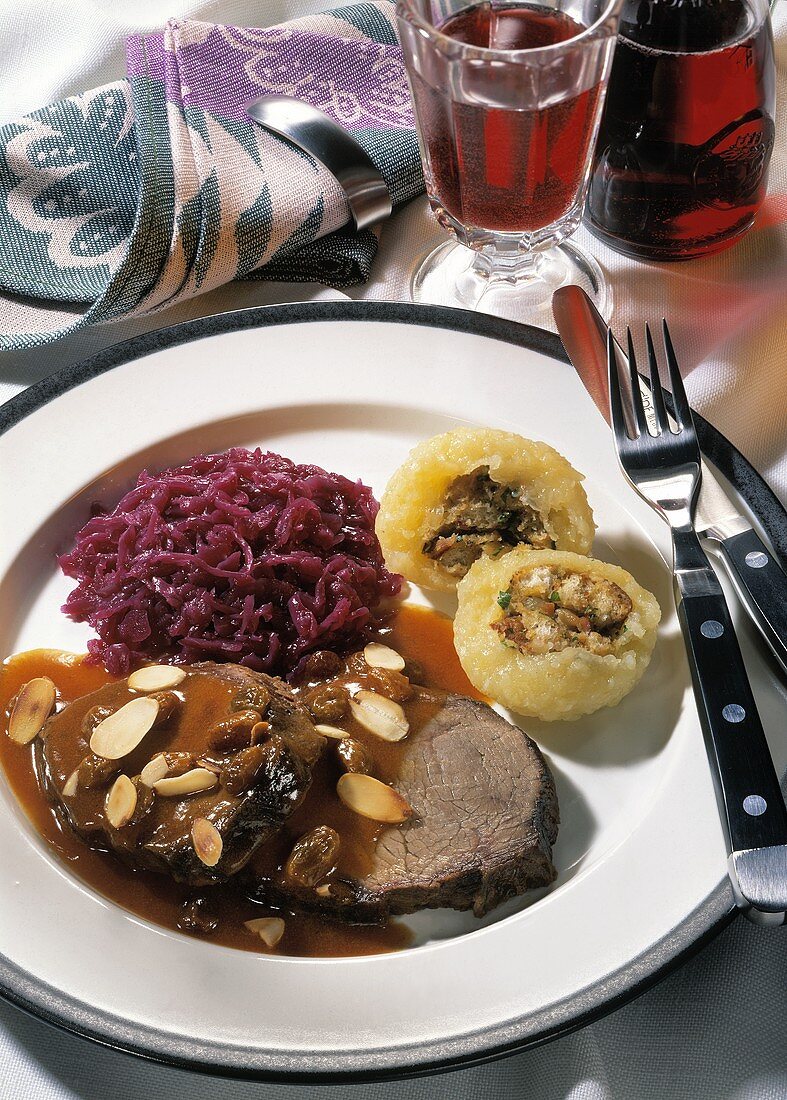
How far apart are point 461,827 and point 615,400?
1322 millimetres

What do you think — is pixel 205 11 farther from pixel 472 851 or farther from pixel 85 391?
pixel 472 851

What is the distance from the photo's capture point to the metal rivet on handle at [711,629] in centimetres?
258

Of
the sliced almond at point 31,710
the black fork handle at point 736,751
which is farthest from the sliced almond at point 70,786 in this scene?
the black fork handle at point 736,751

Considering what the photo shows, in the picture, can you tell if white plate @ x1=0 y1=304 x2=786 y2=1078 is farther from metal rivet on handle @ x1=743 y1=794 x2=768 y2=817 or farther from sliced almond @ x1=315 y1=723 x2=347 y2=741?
sliced almond @ x1=315 y1=723 x2=347 y2=741

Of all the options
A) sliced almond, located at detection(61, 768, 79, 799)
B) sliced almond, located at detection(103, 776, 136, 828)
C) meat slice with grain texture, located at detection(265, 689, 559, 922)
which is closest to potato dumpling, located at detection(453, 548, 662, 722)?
meat slice with grain texture, located at detection(265, 689, 559, 922)

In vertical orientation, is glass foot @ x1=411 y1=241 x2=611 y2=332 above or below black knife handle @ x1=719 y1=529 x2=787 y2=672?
above

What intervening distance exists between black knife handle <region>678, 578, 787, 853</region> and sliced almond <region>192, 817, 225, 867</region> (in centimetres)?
109

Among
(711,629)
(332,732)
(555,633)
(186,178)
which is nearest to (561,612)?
(555,633)

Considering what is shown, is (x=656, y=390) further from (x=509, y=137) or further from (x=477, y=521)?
(x=509, y=137)

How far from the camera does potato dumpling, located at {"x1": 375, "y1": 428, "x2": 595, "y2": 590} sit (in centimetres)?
287

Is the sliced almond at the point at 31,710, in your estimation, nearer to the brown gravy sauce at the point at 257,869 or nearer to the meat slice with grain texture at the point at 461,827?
the brown gravy sauce at the point at 257,869

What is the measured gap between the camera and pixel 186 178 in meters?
3.71

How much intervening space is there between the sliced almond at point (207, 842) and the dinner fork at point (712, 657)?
1.08 metres

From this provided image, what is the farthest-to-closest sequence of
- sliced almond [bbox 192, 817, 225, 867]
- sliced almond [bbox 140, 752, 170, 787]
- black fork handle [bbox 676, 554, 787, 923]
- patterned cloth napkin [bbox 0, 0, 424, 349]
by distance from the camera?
1. patterned cloth napkin [bbox 0, 0, 424, 349]
2. sliced almond [bbox 140, 752, 170, 787]
3. sliced almond [bbox 192, 817, 225, 867]
4. black fork handle [bbox 676, 554, 787, 923]
